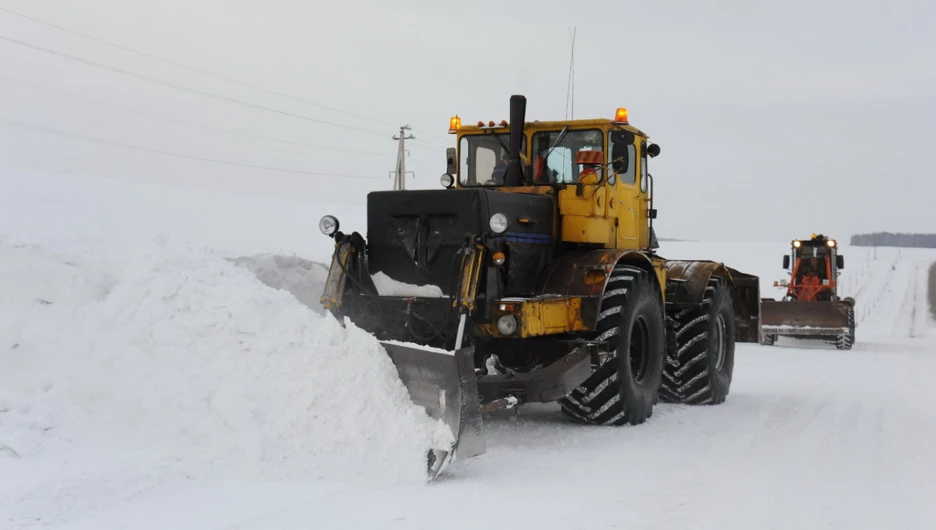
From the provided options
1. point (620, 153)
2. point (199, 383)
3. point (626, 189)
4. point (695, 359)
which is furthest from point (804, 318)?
point (199, 383)

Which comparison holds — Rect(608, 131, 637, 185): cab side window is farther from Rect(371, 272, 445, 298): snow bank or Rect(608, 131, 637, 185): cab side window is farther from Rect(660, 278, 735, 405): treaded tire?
Rect(371, 272, 445, 298): snow bank

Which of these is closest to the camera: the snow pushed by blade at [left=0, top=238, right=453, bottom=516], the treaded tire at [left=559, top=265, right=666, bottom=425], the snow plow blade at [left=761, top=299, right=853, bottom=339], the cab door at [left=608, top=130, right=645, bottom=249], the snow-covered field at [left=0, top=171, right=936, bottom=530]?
the snow-covered field at [left=0, top=171, right=936, bottom=530]

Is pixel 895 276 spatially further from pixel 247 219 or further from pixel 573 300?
pixel 573 300

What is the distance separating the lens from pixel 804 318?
2127cm

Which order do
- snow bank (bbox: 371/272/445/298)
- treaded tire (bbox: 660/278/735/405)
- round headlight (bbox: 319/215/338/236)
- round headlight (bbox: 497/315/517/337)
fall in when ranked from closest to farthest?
round headlight (bbox: 497/315/517/337) → snow bank (bbox: 371/272/445/298) → round headlight (bbox: 319/215/338/236) → treaded tire (bbox: 660/278/735/405)

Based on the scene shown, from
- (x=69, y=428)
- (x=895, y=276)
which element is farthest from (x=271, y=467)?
(x=895, y=276)

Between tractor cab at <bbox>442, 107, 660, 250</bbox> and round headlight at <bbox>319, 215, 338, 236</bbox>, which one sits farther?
tractor cab at <bbox>442, 107, 660, 250</bbox>

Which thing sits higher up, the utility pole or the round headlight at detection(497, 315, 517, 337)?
the utility pole

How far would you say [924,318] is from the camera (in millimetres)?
32875

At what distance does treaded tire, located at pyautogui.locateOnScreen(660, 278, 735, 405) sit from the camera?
10.5 m

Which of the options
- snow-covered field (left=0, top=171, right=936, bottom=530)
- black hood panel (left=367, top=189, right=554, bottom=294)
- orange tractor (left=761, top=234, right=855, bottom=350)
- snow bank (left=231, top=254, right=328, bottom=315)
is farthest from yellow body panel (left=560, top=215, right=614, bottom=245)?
orange tractor (left=761, top=234, right=855, bottom=350)

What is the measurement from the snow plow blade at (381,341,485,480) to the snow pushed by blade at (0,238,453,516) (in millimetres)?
75

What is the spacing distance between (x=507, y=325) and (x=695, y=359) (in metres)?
3.86

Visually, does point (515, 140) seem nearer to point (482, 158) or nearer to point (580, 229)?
point (482, 158)
